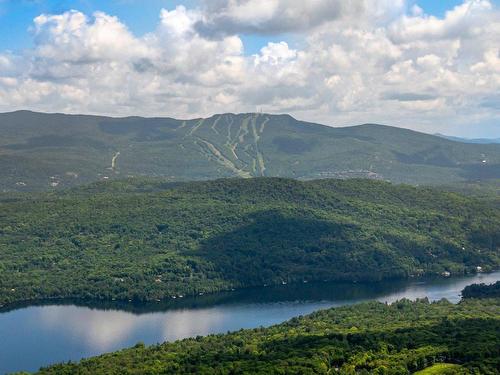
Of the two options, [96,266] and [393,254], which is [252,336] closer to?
[96,266]

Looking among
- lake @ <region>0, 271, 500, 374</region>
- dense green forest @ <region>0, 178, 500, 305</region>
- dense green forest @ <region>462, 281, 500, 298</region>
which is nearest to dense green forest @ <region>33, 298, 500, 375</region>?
lake @ <region>0, 271, 500, 374</region>

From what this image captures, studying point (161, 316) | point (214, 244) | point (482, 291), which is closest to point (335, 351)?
point (161, 316)

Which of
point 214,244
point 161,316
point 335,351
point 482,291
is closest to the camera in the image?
point 335,351

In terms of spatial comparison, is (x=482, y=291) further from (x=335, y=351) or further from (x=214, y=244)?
(x=214, y=244)

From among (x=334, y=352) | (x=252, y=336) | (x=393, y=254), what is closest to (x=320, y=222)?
(x=393, y=254)

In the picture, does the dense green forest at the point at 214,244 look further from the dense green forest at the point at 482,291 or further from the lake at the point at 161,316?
the dense green forest at the point at 482,291

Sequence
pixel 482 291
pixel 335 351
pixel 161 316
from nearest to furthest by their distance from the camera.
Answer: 1. pixel 335 351
2. pixel 161 316
3. pixel 482 291

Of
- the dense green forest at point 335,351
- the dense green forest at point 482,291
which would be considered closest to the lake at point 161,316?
the dense green forest at point 482,291
